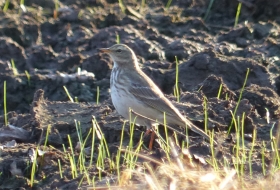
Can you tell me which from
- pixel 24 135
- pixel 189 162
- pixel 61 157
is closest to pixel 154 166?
pixel 189 162

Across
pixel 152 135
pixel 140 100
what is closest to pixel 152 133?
pixel 152 135

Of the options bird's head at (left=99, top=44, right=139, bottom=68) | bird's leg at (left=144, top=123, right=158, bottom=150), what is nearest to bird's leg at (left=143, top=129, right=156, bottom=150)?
bird's leg at (left=144, top=123, right=158, bottom=150)

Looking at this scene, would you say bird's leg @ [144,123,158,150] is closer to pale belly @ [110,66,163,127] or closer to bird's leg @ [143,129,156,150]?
bird's leg @ [143,129,156,150]

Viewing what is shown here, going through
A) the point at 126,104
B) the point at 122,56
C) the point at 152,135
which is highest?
the point at 122,56

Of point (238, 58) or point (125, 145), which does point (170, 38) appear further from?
point (125, 145)

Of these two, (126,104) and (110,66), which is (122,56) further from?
(110,66)

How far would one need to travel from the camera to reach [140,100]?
7930 millimetres

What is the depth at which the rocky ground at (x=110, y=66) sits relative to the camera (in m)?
7.57

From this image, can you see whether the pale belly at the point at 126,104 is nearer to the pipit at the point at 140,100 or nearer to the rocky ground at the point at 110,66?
the pipit at the point at 140,100

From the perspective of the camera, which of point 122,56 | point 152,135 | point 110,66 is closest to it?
point 152,135

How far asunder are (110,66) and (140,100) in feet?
6.63

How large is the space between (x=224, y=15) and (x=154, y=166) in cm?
560

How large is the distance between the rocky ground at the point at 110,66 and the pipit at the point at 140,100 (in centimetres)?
19

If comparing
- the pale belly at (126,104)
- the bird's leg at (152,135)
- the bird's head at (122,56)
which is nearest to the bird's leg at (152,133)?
the bird's leg at (152,135)
